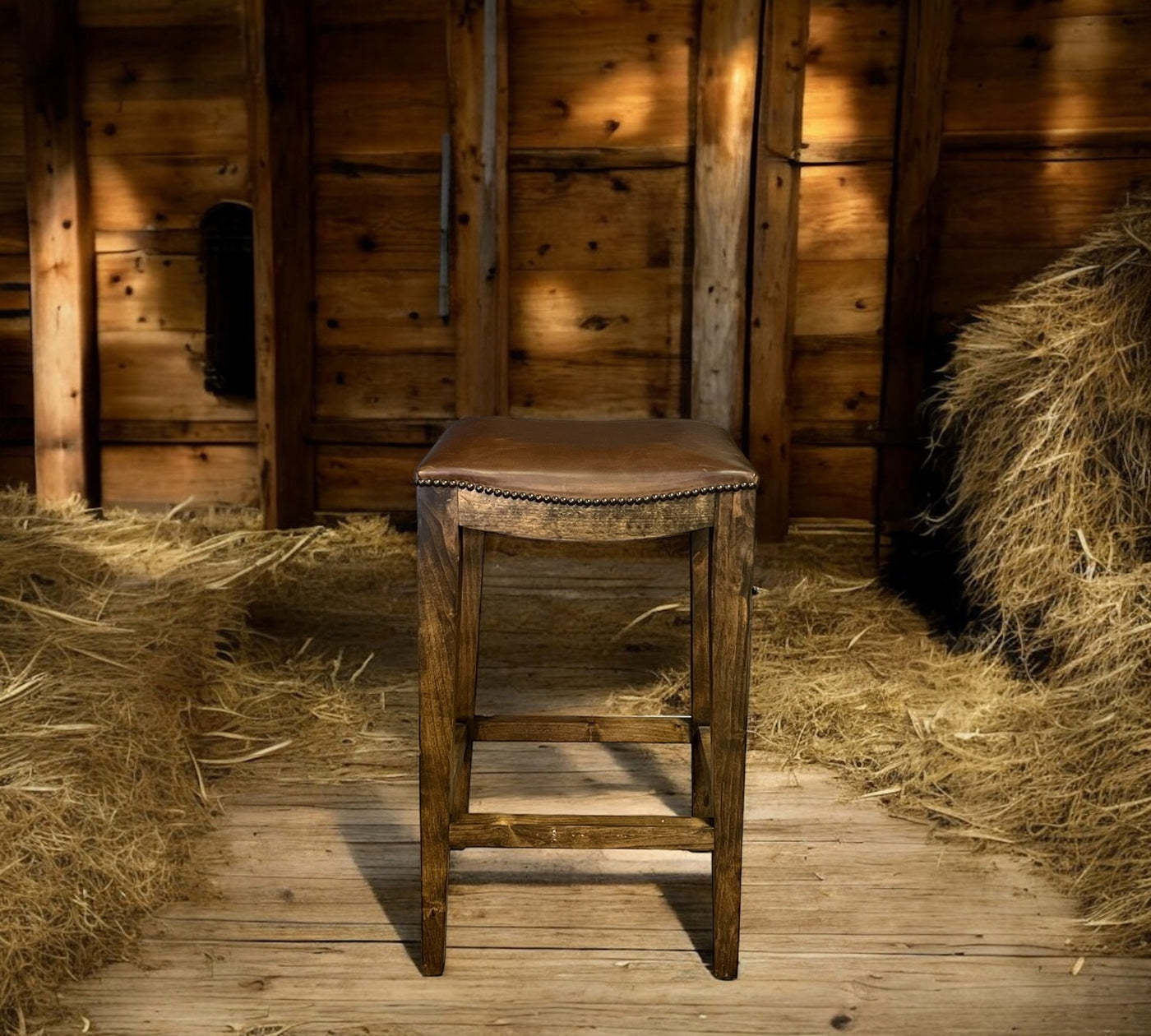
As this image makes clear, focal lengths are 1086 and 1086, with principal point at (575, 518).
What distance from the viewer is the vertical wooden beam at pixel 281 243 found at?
3.85 metres

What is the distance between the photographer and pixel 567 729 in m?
1.84

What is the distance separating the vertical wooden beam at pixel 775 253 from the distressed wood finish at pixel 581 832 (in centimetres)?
248

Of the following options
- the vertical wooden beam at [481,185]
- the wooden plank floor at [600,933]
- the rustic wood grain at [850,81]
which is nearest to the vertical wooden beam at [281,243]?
the vertical wooden beam at [481,185]

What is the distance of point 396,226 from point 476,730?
2.66m

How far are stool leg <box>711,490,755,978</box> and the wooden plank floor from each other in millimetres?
91

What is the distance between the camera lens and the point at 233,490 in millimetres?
4262

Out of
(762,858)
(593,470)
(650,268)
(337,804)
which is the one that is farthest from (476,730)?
(650,268)

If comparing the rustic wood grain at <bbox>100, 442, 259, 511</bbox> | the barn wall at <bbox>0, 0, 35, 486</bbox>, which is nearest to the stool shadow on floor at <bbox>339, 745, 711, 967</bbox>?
A: the rustic wood grain at <bbox>100, 442, 259, 511</bbox>

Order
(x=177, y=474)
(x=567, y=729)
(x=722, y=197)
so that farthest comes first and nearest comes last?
(x=177, y=474)
(x=722, y=197)
(x=567, y=729)

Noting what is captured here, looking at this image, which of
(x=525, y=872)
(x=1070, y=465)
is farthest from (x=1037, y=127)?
(x=525, y=872)

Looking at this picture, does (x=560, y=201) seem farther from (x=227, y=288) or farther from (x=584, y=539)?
(x=584, y=539)

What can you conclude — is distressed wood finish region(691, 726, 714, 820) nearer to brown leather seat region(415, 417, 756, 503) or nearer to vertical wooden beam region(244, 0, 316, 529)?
brown leather seat region(415, 417, 756, 503)

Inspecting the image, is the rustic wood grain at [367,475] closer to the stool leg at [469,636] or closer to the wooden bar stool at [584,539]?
the stool leg at [469,636]

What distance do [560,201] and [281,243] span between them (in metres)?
1.02
